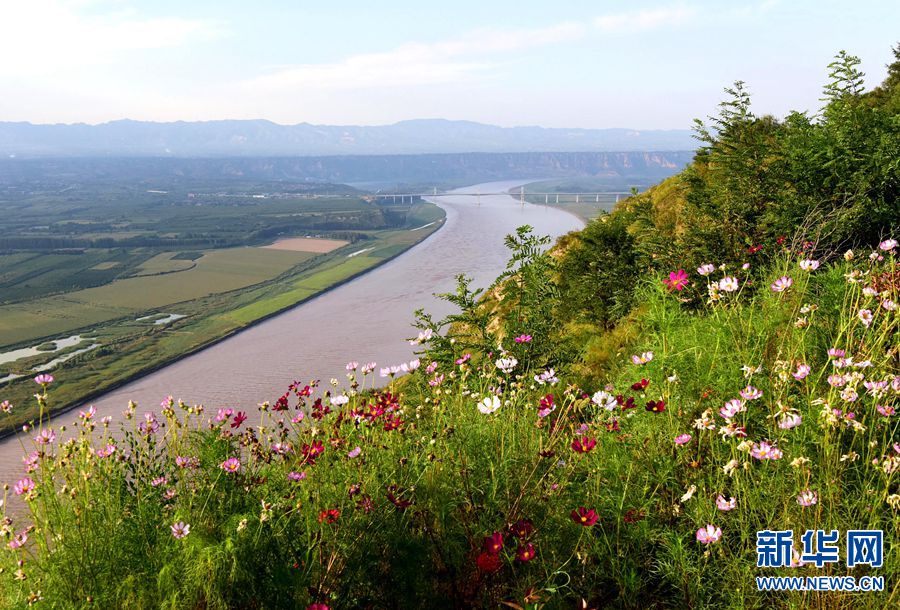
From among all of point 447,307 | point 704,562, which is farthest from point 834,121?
point 447,307

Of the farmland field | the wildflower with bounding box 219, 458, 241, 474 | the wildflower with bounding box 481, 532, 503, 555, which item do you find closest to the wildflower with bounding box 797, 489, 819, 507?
the wildflower with bounding box 481, 532, 503, 555

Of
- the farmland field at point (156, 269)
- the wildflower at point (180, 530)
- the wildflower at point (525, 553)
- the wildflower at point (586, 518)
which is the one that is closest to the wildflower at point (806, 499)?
the wildflower at point (586, 518)

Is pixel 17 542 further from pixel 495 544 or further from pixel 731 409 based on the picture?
pixel 731 409

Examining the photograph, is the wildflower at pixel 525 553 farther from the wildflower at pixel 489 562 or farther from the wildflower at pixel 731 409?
the wildflower at pixel 731 409

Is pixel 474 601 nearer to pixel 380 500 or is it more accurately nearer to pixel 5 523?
pixel 380 500

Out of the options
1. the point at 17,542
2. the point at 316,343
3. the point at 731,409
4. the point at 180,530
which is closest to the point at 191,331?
the point at 316,343

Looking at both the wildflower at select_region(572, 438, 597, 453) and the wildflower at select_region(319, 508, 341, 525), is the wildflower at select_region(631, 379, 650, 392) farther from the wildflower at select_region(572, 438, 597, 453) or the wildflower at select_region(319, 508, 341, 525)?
the wildflower at select_region(319, 508, 341, 525)
